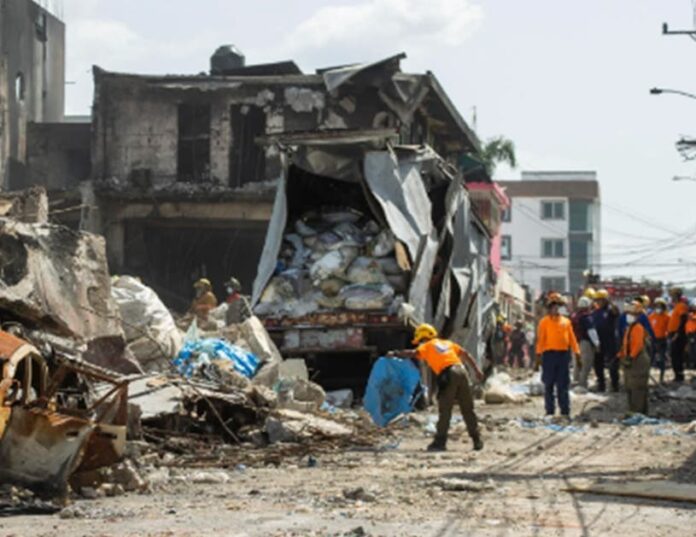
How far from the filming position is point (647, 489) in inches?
352

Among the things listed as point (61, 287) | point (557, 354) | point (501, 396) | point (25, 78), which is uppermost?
point (25, 78)

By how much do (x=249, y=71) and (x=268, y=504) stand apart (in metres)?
27.7

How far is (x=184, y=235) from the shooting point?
34.3 meters

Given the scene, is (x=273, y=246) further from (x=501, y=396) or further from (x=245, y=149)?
(x=245, y=149)

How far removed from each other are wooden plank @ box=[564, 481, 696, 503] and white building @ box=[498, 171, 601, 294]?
83006 mm

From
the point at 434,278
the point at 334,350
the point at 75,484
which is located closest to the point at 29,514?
the point at 75,484

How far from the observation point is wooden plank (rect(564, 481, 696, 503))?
28.0 ft

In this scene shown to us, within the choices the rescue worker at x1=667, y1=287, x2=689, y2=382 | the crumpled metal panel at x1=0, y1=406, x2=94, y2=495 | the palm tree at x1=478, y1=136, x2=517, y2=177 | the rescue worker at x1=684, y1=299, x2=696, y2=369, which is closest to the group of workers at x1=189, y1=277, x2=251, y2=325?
the rescue worker at x1=667, y1=287, x2=689, y2=382

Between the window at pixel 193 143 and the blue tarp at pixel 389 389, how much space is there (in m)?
19.5

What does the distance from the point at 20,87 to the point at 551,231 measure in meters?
57.5

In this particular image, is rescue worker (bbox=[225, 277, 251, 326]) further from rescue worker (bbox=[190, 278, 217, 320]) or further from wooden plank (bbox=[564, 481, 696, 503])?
wooden plank (bbox=[564, 481, 696, 503])

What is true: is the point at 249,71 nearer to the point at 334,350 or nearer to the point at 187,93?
the point at 187,93

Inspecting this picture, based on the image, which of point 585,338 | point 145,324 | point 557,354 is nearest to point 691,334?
point 585,338

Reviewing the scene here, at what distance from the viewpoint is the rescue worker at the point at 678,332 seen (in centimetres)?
2498
